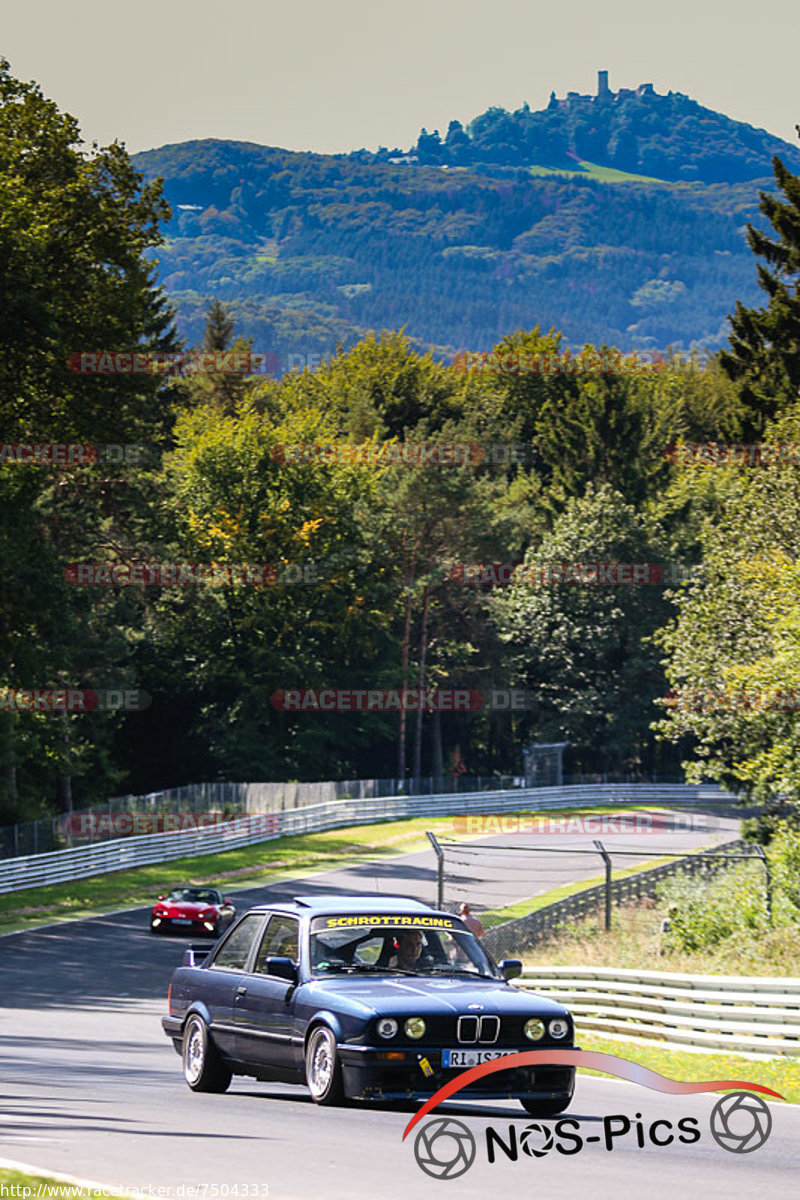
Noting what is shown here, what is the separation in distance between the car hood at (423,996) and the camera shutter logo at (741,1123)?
140 cm

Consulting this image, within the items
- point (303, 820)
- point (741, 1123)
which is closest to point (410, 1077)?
point (741, 1123)

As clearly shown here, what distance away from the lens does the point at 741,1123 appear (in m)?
11.6

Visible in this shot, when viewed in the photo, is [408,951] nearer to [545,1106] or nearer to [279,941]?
[279,941]

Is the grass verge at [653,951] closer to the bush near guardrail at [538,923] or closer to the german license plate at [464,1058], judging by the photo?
the bush near guardrail at [538,923]

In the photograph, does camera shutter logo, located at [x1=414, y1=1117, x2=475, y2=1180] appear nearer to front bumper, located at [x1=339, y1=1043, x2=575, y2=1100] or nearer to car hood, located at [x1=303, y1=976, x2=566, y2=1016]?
front bumper, located at [x1=339, y1=1043, x2=575, y2=1100]

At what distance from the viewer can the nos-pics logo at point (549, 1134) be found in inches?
375

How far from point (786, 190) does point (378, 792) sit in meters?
31.9

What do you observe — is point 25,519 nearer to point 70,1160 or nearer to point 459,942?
point 459,942

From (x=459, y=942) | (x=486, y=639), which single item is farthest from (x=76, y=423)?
(x=486, y=639)

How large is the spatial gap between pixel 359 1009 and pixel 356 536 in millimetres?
64187

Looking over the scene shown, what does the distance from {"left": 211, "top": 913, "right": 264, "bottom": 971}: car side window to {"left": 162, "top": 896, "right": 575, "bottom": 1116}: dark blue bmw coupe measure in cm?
2

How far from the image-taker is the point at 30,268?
3581 cm

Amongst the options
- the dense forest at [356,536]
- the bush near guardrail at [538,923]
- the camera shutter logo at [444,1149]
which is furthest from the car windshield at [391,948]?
the dense forest at [356,536]

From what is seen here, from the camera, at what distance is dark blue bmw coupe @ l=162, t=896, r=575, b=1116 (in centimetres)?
1059
